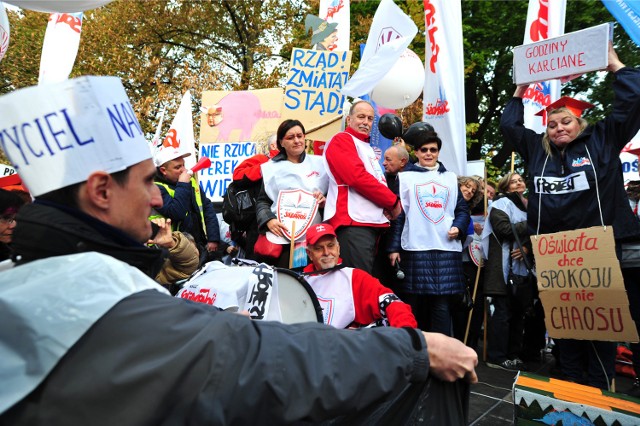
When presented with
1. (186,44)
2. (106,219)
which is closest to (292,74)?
(106,219)

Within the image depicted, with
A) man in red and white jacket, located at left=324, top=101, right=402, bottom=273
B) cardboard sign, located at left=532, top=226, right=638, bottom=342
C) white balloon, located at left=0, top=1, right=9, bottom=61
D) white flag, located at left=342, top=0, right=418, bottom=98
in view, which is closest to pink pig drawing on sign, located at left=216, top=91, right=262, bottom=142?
white flag, located at left=342, top=0, right=418, bottom=98

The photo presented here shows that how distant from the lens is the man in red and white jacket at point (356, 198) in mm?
4020

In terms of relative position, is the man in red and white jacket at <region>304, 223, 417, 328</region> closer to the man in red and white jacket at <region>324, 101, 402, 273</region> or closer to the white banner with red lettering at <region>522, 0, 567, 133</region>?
the man in red and white jacket at <region>324, 101, 402, 273</region>

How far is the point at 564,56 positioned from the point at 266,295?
116 inches

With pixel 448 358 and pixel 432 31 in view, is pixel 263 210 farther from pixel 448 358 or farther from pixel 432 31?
pixel 432 31

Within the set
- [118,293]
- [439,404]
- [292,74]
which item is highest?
[292,74]

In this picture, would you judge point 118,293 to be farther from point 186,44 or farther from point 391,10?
point 186,44

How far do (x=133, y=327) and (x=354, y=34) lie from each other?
612 inches

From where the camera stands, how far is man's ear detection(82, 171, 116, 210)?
1.33 m

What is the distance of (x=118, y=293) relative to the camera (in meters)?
1.15

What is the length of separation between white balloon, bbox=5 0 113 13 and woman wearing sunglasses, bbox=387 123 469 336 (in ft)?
8.83

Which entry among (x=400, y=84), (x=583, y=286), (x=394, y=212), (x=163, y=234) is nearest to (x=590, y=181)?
(x=583, y=286)

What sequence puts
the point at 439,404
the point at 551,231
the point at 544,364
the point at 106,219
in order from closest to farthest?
1. the point at 106,219
2. the point at 439,404
3. the point at 551,231
4. the point at 544,364

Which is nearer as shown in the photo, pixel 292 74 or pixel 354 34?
pixel 292 74
